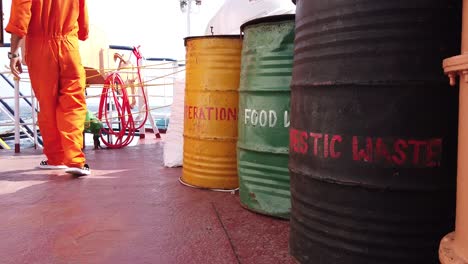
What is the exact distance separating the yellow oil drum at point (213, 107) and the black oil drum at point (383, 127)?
58.1 inches

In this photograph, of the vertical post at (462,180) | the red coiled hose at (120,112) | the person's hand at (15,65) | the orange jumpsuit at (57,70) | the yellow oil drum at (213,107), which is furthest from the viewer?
the red coiled hose at (120,112)

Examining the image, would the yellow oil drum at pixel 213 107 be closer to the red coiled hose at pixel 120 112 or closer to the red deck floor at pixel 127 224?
the red deck floor at pixel 127 224

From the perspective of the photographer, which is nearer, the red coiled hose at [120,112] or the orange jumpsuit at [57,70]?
the orange jumpsuit at [57,70]

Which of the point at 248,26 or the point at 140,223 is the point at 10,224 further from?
the point at 248,26

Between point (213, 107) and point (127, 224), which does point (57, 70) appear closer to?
point (213, 107)

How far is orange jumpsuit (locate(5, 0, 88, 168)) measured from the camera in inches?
146

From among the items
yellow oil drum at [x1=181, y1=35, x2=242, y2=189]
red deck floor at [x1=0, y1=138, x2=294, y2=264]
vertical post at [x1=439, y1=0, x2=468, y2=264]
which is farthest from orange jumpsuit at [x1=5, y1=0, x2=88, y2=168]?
vertical post at [x1=439, y1=0, x2=468, y2=264]

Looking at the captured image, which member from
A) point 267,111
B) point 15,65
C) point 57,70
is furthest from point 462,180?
point 15,65

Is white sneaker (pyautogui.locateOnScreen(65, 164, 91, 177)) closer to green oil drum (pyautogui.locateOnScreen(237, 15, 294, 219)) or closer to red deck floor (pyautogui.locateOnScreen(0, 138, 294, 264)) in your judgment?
red deck floor (pyautogui.locateOnScreen(0, 138, 294, 264))

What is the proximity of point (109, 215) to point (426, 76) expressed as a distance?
6.31 ft

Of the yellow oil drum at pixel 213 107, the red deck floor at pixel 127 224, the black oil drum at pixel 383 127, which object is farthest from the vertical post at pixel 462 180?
the yellow oil drum at pixel 213 107

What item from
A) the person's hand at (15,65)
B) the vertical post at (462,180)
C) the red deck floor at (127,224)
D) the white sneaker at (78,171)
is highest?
the person's hand at (15,65)

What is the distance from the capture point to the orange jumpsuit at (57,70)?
3.71m

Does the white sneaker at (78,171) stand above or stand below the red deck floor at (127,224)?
above
